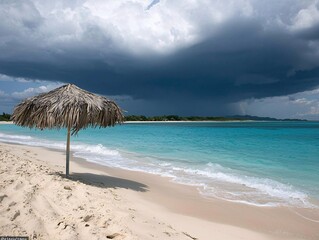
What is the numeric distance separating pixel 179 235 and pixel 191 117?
132647mm

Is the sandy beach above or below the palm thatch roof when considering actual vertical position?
below

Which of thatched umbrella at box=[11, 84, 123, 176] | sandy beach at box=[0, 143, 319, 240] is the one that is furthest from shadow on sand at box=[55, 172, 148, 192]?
thatched umbrella at box=[11, 84, 123, 176]

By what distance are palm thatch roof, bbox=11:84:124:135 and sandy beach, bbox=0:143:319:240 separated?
1.38 m

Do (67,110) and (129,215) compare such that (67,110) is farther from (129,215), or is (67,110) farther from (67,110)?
(129,215)

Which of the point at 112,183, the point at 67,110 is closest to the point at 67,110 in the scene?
the point at 67,110

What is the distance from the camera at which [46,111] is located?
6.57m

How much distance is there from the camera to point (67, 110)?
642 cm

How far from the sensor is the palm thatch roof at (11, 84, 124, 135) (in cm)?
645

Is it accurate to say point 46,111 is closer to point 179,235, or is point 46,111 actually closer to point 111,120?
point 111,120

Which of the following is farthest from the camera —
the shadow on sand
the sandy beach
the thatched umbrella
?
the shadow on sand

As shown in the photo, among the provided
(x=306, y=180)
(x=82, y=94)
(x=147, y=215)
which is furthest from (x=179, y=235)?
(x=306, y=180)

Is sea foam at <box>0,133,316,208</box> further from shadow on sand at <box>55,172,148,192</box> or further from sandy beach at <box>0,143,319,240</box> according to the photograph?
shadow on sand at <box>55,172,148,192</box>

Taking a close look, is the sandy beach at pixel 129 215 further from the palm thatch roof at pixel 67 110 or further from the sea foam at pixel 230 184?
the palm thatch roof at pixel 67 110

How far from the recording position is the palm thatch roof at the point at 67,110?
6445 mm
